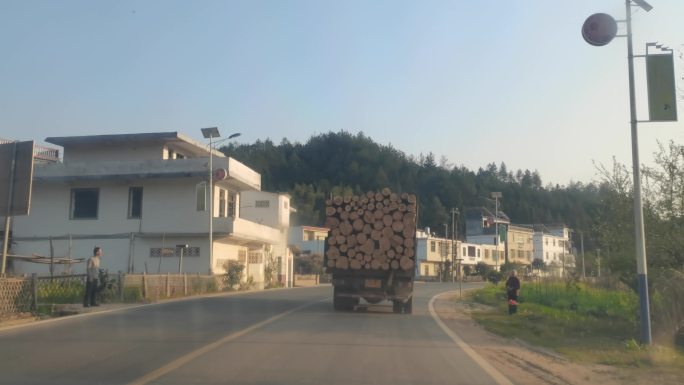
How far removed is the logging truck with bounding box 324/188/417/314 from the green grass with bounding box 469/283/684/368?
286 cm

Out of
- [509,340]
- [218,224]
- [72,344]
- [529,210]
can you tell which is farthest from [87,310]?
[529,210]

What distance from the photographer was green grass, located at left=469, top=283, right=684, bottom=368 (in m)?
12.2

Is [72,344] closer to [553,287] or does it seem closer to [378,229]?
[378,229]

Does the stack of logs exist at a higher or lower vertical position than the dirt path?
higher

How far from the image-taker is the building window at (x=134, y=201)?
4294 cm

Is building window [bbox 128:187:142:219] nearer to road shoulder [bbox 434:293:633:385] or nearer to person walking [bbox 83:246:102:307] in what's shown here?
person walking [bbox 83:246:102:307]

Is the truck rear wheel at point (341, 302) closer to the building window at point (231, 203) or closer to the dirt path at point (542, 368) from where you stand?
the dirt path at point (542, 368)

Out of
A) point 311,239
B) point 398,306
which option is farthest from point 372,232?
point 311,239

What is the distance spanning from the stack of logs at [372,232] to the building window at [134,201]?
24620 millimetres

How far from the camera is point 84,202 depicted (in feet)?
143

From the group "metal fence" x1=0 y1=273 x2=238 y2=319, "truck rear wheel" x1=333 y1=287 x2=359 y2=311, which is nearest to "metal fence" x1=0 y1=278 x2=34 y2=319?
"metal fence" x1=0 y1=273 x2=238 y2=319

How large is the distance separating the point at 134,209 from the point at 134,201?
0.52 meters

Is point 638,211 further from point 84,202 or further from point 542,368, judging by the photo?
point 84,202

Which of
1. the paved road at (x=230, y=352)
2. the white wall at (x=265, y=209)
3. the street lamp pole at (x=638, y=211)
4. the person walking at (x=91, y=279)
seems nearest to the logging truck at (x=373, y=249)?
the paved road at (x=230, y=352)
